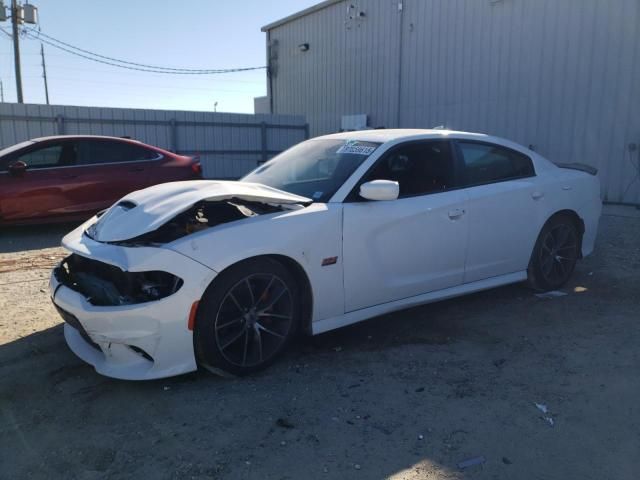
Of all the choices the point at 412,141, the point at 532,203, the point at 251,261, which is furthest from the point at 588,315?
the point at 251,261

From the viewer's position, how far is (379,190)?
349 centimetres

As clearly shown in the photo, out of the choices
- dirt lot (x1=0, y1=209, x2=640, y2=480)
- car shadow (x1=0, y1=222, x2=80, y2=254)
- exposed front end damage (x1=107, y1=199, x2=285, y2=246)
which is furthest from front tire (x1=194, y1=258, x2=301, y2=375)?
car shadow (x1=0, y1=222, x2=80, y2=254)

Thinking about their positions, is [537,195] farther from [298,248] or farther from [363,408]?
[363,408]

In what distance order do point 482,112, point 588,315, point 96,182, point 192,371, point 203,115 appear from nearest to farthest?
point 192,371, point 588,315, point 96,182, point 482,112, point 203,115

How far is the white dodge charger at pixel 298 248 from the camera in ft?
9.69

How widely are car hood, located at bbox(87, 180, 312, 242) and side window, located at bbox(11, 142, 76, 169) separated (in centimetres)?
480

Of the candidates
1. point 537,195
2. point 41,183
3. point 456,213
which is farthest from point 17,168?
point 537,195

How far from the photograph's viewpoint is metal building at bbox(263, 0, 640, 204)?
30.0ft

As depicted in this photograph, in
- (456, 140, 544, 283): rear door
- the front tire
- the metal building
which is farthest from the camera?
the metal building

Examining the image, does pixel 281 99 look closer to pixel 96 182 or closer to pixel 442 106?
pixel 442 106

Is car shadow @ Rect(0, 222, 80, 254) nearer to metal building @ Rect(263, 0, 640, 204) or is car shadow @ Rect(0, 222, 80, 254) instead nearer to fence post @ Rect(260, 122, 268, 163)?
fence post @ Rect(260, 122, 268, 163)

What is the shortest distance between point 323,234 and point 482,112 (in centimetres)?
935

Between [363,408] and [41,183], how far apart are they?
6.50 meters

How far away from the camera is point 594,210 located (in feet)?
17.2
